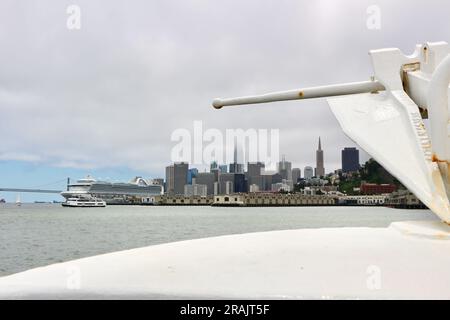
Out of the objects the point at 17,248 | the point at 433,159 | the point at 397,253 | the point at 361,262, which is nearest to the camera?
the point at 361,262

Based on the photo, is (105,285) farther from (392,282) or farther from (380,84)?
(380,84)

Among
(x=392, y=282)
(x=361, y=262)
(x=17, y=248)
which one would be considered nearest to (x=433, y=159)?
(x=361, y=262)

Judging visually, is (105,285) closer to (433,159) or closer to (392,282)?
(392,282)

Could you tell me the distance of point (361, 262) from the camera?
152 inches

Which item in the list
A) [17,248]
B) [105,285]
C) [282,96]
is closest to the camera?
[105,285]

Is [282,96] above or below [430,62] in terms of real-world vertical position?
below

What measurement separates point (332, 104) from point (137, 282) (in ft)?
22.2

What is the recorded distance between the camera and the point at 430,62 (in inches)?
362

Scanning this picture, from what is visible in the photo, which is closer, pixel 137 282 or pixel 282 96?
pixel 137 282

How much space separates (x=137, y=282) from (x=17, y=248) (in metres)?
31.2

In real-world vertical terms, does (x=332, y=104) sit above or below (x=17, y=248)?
above
